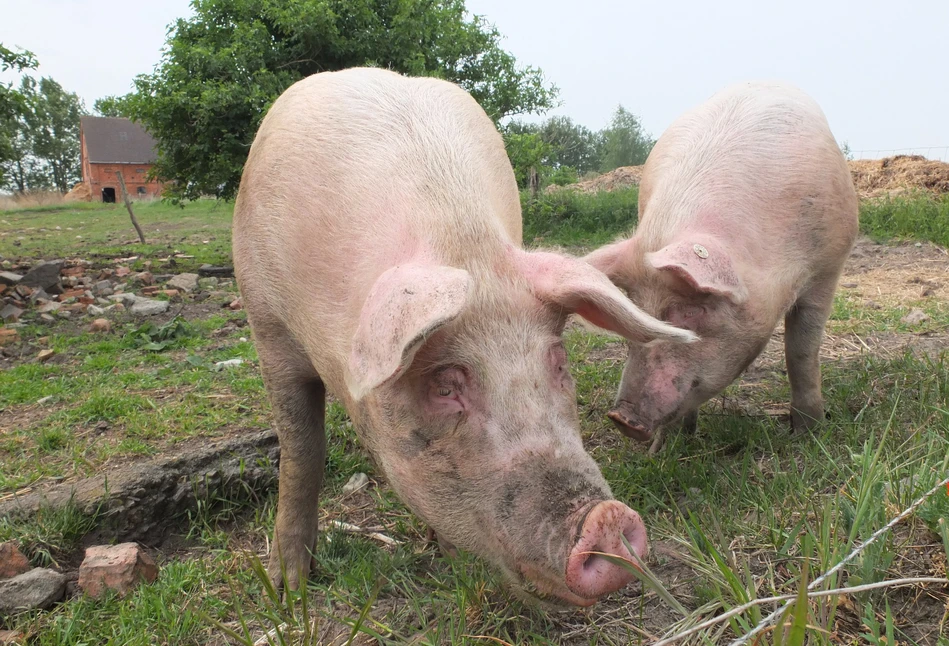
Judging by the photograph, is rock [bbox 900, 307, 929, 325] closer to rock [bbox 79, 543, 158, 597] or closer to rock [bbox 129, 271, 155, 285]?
rock [bbox 79, 543, 158, 597]

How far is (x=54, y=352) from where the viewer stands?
6.55m

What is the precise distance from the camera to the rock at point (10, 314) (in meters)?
7.70

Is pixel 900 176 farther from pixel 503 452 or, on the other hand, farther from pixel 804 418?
pixel 503 452

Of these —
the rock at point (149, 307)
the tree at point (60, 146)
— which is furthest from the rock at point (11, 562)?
the tree at point (60, 146)

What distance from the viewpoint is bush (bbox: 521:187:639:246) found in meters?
13.8

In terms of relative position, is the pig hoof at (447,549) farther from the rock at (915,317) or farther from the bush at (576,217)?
the bush at (576,217)

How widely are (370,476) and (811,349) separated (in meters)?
A: 2.60

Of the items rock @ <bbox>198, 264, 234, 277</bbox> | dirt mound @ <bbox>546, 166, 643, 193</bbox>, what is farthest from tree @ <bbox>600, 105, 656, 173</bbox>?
rock @ <bbox>198, 264, 234, 277</bbox>

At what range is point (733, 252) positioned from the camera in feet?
12.3

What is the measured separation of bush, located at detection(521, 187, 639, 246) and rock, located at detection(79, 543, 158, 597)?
10.9 metres

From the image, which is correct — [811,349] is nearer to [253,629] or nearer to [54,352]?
[253,629]

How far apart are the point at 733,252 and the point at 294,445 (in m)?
2.36

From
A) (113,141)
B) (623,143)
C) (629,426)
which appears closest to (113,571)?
(629,426)

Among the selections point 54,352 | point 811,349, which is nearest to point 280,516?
point 811,349
